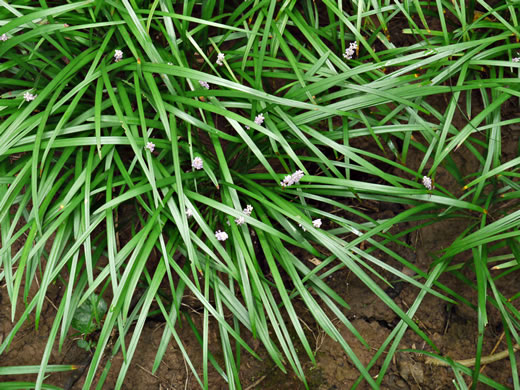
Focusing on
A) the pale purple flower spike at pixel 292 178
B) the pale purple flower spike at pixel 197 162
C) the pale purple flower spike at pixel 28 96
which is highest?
the pale purple flower spike at pixel 28 96

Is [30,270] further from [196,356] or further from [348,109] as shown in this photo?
[348,109]

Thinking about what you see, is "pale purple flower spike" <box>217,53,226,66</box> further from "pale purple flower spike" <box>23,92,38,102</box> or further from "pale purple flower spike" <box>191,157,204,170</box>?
"pale purple flower spike" <box>23,92,38,102</box>

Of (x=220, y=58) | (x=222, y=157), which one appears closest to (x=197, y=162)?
(x=222, y=157)

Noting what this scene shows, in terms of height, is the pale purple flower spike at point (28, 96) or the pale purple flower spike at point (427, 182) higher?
the pale purple flower spike at point (28, 96)

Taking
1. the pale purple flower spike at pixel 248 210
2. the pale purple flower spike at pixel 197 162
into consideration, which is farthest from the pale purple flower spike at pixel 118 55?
the pale purple flower spike at pixel 248 210

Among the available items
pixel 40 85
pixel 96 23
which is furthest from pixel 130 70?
pixel 40 85

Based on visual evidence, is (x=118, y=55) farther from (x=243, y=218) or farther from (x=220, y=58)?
(x=243, y=218)

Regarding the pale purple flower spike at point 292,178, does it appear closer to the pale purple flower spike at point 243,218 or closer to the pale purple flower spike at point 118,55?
the pale purple flower spike at point 243,218

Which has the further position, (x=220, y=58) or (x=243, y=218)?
(x=220, y=58)

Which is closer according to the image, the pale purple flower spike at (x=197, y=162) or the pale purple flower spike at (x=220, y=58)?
the pale purple flower spike at (x=197, y=162)
